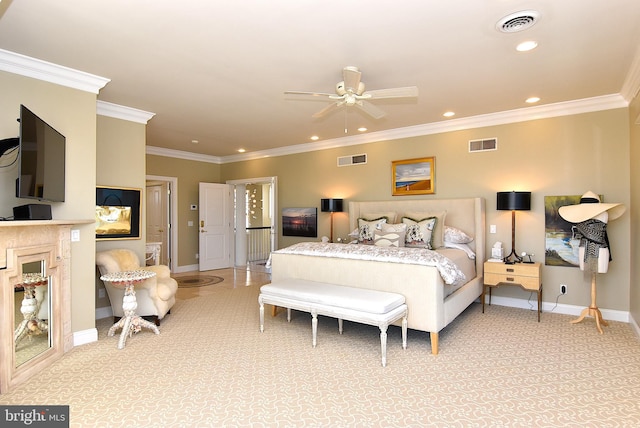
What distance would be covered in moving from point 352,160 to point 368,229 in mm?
1636

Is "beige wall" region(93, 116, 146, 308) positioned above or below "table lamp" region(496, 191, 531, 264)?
above

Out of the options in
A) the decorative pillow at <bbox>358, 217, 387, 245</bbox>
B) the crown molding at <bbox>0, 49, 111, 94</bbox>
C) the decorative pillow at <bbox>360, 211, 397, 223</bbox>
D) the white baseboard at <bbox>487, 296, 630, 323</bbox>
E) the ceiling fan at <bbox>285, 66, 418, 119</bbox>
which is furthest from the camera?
the decorative pillow at <bbox>360, 211, 397, 223</bbox>

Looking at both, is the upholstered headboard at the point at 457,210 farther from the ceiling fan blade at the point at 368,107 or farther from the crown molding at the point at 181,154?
the crown molding at the point at 181,154

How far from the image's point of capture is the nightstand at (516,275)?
4125mm

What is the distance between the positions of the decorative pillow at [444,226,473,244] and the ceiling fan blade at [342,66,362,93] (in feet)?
8.75

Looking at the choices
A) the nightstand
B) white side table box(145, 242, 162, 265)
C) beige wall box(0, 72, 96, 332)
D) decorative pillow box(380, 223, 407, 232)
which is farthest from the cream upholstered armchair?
the nightstand

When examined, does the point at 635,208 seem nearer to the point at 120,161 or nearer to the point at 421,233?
the point at 421,233

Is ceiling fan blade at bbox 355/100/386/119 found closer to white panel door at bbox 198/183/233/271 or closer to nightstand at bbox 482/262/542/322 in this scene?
nightstand at bbox 482/262/542/322

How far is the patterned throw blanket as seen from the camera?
3.32m

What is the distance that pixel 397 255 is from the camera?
11.7 ft

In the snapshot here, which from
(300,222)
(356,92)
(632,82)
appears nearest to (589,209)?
(632,82)

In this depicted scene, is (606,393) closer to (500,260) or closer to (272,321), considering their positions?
(500,260)

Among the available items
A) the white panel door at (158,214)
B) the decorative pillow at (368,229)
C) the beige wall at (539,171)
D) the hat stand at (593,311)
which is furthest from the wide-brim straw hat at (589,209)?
the white panel door at (158,214)

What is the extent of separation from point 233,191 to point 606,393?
7.31 m
